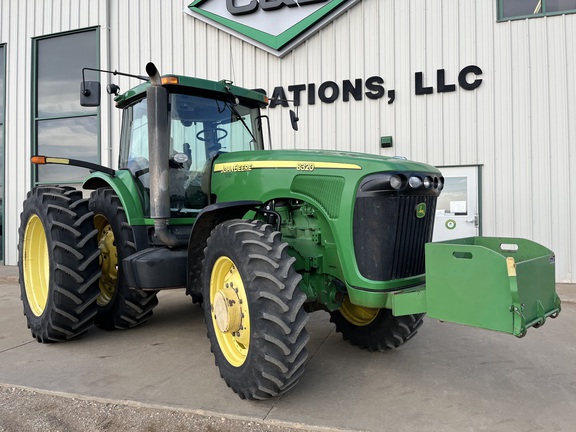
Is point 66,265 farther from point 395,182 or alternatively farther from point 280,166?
point 395,182

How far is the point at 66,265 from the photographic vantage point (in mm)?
3932

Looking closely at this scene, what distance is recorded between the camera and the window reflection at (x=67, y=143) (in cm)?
970

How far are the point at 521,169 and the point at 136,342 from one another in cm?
625

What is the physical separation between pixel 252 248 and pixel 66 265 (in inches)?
81.0

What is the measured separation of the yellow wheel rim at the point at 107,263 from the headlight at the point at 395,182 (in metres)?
2.88

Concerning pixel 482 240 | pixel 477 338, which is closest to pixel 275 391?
pixel 482 240

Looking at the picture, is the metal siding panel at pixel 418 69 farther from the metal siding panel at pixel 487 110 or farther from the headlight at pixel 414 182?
the headlight at pixel 414 182

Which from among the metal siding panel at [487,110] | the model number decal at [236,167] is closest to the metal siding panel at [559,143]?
the metal siding panel at [487,110]

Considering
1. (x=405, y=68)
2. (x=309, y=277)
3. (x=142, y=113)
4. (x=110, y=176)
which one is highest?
(x=405, y=68)

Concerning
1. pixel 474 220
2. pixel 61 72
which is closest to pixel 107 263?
pixel 474 220

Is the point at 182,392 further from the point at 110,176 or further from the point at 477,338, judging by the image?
the point at 477,338

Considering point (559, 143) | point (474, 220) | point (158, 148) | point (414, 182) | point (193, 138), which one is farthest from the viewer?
point (474, 220)

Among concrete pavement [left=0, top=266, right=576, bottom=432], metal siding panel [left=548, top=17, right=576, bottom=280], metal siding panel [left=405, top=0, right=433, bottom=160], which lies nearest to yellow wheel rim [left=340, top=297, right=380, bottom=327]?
concrete pavement [left=0, top=266, right=576, bottom=432]

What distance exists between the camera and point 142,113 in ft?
13.8
